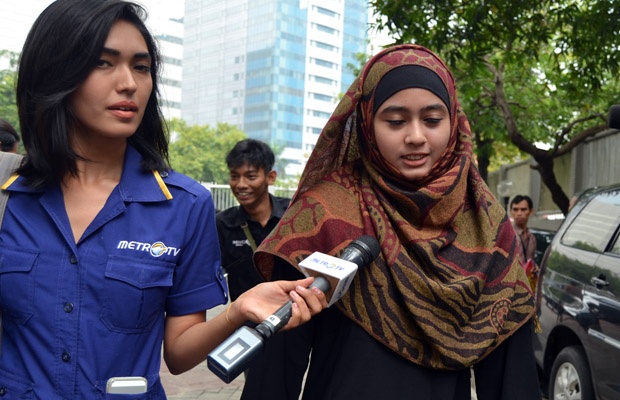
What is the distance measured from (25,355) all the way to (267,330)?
0.66 m

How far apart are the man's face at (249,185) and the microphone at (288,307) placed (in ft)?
10.7

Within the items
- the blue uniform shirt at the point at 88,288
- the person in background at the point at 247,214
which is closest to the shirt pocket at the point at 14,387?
the blue uniform shirt at the point at 88,288

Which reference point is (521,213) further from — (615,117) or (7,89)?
(7,89)

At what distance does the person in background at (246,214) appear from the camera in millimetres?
5035

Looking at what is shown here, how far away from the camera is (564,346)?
5352 mm

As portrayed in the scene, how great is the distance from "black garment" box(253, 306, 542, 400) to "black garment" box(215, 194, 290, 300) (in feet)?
8.61

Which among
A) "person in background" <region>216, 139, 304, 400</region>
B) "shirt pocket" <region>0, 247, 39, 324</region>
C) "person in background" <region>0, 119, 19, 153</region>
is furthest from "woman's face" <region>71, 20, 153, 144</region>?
"person in background" <region>0, 119, 19, 153</region>

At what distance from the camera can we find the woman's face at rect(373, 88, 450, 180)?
228 centimetres

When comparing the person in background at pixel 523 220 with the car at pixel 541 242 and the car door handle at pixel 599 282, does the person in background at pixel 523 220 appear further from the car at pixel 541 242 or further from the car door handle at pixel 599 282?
the car door handle at pixel 599 282

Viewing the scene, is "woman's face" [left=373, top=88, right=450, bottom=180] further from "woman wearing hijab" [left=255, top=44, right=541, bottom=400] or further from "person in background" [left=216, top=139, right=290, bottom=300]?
"person in background" [left=216, top=139, right=290, bottom=300]

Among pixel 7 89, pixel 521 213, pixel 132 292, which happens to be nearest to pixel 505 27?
pixel 521 213

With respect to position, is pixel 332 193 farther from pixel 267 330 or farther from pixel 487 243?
pixel 267 330

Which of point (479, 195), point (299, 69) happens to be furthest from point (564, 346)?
point (299, 69)

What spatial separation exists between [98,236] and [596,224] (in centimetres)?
406
